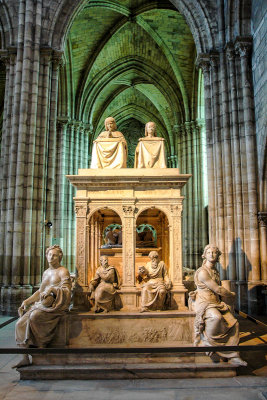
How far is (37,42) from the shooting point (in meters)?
11.4

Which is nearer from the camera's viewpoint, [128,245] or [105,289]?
[105,289]

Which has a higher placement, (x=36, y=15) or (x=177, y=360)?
(x=36, y=15)

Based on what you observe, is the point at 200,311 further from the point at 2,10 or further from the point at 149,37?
the point at 149,37

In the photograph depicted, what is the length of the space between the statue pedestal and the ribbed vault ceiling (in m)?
13.7

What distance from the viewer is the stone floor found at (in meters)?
3.95

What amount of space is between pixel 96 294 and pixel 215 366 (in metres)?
2.24

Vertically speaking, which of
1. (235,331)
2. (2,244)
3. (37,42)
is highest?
(37,42)

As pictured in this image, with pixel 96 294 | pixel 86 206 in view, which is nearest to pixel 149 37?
pixel 86 206

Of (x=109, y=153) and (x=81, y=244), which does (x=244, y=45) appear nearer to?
(x=109, y=153)

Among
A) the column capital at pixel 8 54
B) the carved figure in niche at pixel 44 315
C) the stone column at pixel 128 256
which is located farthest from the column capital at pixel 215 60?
the carved figure in niche at pixel 44 315

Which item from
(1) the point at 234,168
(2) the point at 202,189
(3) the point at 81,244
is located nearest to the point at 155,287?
(3) the point at 81,244

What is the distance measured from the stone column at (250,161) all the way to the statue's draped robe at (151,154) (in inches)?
163

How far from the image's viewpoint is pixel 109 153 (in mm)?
7312

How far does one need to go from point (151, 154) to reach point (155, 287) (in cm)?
278
